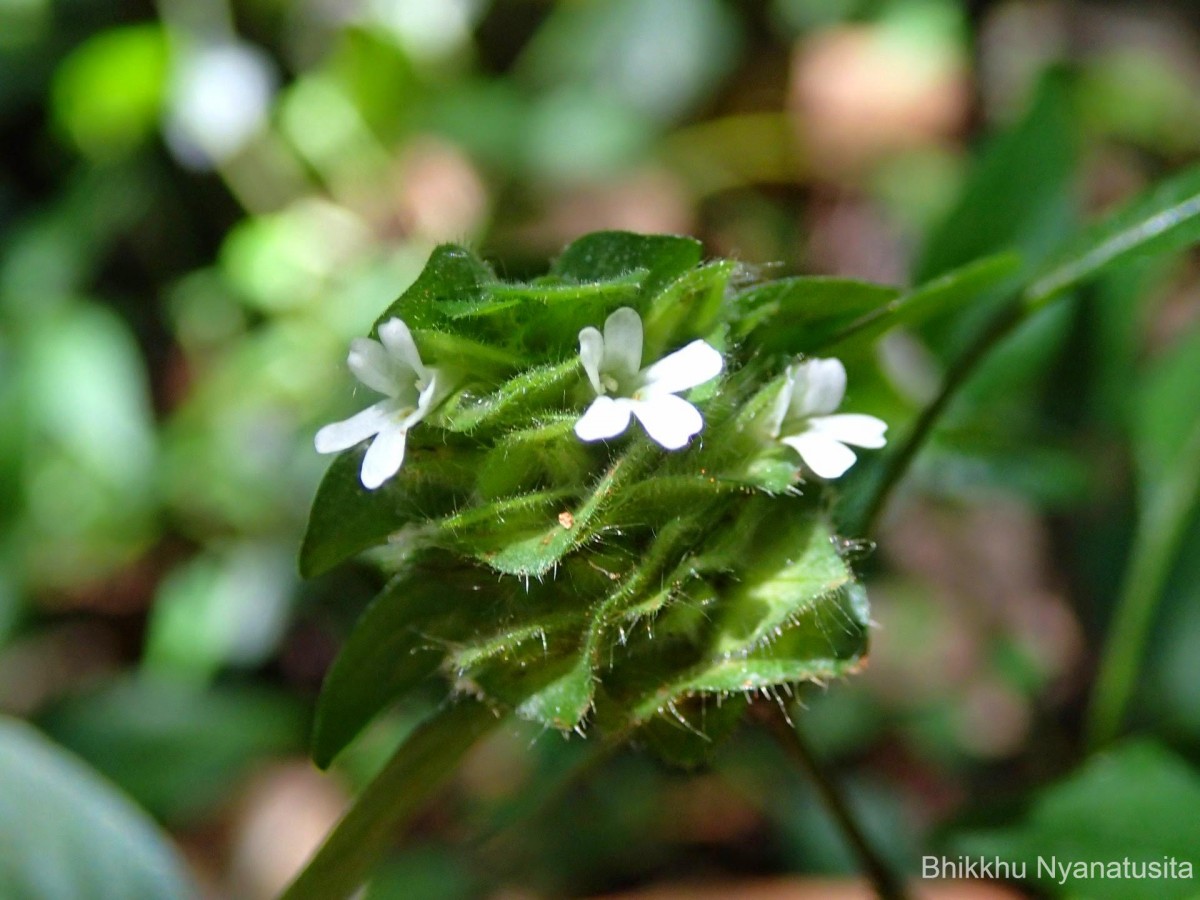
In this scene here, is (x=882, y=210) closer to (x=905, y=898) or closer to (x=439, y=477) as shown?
(x=905, y=898)

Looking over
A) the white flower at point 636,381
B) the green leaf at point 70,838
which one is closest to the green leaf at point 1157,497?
the white flower at point 636,381

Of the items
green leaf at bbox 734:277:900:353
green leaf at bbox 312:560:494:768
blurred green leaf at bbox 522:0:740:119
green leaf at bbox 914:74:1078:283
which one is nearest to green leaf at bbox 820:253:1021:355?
green leaf at bbox 734:277:900:353

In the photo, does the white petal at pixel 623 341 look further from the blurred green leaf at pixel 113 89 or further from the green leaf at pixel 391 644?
the blurred green leaf at pixel 113 89

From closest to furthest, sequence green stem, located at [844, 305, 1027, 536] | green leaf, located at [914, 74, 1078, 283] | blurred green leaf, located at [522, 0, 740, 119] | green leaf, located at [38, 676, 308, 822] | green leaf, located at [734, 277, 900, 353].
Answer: green leaf, located at [734, 277, 900, 353]
green stem, located at [844, 305, 1027, 536]
green leaf, located at [914, 74, 1078, 283]
green leaf, located at [38, 676, 308, 822]
blurred green leaf, located at [522, 0, 740, 119]

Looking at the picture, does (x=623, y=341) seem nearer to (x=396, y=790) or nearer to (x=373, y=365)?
(x=373, y=365)

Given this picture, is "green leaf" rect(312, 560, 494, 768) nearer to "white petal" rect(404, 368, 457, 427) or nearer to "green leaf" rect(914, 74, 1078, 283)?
"white petal" rect(404, 368, 457, 427)

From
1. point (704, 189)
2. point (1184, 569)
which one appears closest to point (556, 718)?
point (1184, 569)

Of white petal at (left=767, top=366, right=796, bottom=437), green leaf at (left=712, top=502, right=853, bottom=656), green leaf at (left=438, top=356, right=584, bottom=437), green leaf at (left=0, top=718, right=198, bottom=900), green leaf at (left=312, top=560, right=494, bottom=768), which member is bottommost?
green leaf at (left=0, top=718, right=198, bottom=900)

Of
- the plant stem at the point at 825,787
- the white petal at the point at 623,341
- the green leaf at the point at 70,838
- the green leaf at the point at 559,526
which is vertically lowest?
the green leaf at the point at 70,838
